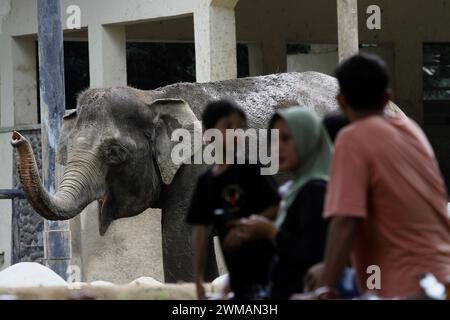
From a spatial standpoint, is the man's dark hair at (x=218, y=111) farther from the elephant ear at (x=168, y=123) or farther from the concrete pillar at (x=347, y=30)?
the concrete pillar at (x=347, y=30)

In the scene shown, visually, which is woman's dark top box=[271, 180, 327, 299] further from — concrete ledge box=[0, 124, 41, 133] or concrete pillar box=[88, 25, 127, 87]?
concrete ledge box=[0, 124, 41, 133]

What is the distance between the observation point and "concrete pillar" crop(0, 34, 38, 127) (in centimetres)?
1864

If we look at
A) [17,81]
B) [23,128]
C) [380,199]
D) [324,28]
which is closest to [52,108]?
[23,128]

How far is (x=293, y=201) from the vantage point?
5516mm

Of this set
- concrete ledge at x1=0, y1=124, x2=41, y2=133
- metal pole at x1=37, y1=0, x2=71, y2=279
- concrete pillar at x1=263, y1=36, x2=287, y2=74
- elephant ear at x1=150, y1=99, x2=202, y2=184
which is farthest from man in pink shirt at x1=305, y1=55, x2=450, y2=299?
concrete pillar at x1=263, y1=36, x2=287, y2=74

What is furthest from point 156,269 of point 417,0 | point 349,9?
point 417,0

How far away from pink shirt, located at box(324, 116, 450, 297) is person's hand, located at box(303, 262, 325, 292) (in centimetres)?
22

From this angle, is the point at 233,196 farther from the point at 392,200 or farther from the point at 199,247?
the point at 392,200

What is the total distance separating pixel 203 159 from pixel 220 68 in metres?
3.38

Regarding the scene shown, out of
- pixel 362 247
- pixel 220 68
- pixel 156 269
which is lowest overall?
pixel 156 269

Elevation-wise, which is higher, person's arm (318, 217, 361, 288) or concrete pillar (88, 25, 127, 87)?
concrete pillar (88, 25, 127, 87)

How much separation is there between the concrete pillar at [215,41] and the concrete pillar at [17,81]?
3.90 m
